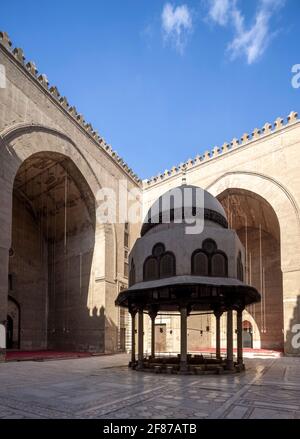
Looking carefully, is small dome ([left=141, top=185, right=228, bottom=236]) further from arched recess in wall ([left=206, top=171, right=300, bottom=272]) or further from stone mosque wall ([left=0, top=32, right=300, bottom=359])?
arched recess in wall ([left=206, top=171, right=300, bottom=272])

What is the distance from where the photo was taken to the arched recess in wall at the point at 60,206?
18.4 meters

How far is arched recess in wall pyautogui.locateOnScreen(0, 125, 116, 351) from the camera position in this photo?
18408 millimetres

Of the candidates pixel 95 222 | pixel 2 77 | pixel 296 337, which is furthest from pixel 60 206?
pixel 296 337

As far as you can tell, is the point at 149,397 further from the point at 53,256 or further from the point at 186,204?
the point at 53,256

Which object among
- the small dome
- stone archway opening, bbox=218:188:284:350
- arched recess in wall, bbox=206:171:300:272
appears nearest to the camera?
the small dome

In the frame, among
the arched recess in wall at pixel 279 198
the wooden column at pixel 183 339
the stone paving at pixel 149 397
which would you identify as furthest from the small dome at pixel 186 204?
the arched recess in wall at pixel 279 198

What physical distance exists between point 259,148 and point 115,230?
918 cm

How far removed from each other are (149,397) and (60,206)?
17156 millimetres

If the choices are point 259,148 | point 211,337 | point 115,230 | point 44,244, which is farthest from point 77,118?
point 211,337

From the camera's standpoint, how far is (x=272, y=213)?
2206 centimetres

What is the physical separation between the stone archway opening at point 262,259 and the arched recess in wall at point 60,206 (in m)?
8.02

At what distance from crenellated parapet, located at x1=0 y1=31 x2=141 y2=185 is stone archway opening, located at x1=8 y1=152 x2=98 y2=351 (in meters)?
2.55

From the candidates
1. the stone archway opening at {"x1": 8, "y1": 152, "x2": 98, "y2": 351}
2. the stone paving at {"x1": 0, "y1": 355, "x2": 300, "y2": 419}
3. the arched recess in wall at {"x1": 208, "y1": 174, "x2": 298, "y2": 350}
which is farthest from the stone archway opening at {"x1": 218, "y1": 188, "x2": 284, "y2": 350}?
the stone paving at {"x1": 0, "y1": 355, "x2": 300, "y2": 419}
